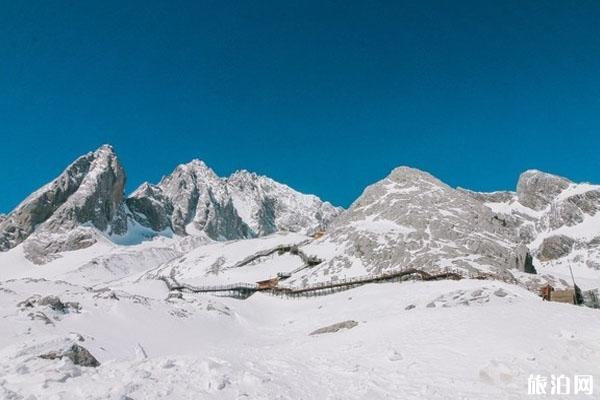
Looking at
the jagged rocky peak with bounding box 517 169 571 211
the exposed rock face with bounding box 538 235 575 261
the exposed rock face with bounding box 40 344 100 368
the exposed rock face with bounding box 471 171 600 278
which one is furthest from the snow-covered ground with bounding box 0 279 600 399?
the jagged rocky peak with bounding box 517 169 571 211

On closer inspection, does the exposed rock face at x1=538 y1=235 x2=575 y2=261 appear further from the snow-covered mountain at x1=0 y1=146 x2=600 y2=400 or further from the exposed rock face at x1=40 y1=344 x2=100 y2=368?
the exposed rock face at x1=40 y1=344 x2=100 y2=368

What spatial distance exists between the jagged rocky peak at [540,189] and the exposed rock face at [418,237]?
87257mm

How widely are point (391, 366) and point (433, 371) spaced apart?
5.18ft

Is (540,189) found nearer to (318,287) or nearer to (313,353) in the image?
(318,287)

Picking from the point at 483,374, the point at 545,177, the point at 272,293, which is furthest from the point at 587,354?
the point at 545,177

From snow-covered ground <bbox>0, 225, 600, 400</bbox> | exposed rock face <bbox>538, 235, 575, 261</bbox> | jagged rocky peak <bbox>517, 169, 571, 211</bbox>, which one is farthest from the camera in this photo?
jagged rocky peak <bbox>517, 169, 571, 211</bbox>

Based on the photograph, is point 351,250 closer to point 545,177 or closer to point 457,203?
point 457,203

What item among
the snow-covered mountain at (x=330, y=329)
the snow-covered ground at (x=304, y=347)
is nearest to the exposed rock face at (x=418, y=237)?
the snow-covered mountain at (x=330, y=329)

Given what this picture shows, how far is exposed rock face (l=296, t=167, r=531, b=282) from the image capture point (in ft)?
235

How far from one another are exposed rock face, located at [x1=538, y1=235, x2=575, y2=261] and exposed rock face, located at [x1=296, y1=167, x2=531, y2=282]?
50680mm

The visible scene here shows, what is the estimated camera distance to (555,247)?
144 meters

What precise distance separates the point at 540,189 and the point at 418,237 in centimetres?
12731

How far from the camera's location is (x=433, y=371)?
1714 cm

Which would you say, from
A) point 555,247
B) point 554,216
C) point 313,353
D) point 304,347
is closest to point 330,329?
point 304,347
